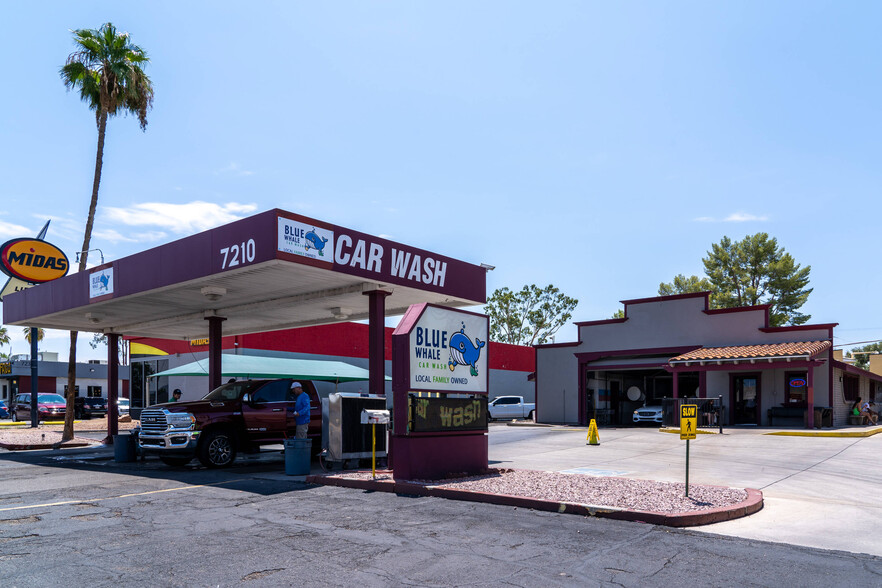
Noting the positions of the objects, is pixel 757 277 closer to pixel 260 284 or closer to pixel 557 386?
pixel 557 386

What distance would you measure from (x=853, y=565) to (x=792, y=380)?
2437cm

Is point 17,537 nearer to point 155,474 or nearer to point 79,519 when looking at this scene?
point 79,519

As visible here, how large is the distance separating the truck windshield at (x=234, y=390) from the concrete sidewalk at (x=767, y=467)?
5957 mm

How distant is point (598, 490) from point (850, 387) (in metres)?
28.7

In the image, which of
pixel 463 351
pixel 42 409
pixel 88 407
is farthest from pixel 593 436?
pixel 88 407

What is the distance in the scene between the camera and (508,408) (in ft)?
136

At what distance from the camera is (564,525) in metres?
8.85

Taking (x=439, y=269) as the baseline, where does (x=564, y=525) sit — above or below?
below

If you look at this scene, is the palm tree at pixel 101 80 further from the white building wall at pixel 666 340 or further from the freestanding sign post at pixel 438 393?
the white building wall at pixel 666 340

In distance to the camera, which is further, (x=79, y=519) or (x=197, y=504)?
(x=197, y=504)

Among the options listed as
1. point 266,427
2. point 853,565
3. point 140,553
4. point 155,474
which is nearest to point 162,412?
point 155,474

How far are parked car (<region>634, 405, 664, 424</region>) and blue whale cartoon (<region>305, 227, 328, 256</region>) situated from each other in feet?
73.5

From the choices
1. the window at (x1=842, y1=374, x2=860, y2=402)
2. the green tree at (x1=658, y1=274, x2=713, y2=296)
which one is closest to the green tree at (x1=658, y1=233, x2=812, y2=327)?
the green tree at (x1=658, y1=274, x2=713, y2=296)

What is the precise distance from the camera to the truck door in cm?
1592
